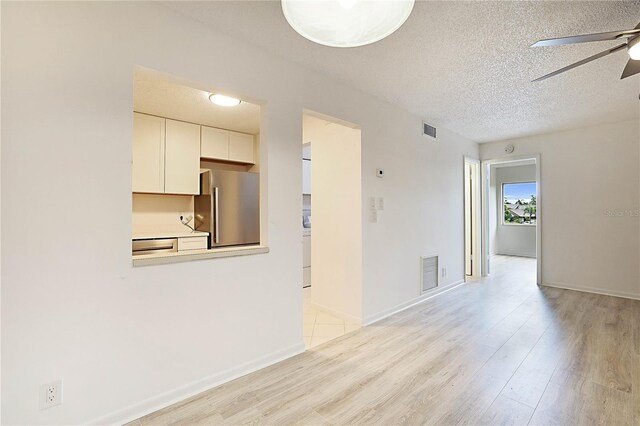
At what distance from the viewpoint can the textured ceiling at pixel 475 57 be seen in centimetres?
182

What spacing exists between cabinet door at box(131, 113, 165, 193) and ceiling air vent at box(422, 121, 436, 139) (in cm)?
332

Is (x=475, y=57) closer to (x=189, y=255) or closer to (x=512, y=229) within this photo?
(x=189, y=255)

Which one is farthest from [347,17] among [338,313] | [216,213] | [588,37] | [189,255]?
[216,213]

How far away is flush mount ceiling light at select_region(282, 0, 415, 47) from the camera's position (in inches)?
46.6

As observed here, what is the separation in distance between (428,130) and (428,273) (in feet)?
6.36

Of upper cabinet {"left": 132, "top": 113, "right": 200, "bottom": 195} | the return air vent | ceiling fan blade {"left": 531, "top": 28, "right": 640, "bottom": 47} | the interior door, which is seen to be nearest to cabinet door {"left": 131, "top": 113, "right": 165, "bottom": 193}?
upper cabinet {"left": 132, "top": 113, "right": 200, "bottom": 195}

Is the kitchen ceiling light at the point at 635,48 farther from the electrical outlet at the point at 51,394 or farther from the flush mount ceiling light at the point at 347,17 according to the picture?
the electrical outlet at the point at 51,394

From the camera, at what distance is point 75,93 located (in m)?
1.52

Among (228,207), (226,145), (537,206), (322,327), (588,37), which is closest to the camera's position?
(588,37)

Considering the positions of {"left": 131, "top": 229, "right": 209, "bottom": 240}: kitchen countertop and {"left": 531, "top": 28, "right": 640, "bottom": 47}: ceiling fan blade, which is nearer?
{"left": 531, "top": 28, "right": 640, "bottom": 47}: ceiling fan blade

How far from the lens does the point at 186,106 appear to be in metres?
3.31

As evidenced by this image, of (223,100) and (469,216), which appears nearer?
(223,100)

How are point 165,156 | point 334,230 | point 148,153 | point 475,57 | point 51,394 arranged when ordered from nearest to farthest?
point 51,394 → point 475,57 → point 334,230 → point 148,153 → point 165,156

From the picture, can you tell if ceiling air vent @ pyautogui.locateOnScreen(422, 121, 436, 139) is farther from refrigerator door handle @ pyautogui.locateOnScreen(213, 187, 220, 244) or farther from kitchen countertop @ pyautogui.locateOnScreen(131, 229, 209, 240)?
kitchen countertop @ pyautogui.locateOnScreen(131, 229, 209, 240)
